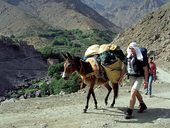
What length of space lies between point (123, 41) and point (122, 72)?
3568 cm

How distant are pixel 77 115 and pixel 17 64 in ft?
338

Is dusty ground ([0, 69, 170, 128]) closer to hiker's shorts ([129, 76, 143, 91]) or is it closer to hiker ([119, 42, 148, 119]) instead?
hiker ([119, 42, 148, 119])

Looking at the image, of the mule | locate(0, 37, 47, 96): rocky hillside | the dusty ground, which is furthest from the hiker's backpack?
locate(0, 37, 47, 96): rocky hillside

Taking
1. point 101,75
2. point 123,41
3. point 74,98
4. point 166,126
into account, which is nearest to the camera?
point 166,126

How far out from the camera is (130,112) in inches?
575

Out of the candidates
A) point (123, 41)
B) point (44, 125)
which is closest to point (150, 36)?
point (123, 41)

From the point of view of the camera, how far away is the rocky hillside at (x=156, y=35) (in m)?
36.1

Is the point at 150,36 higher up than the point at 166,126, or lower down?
higher up

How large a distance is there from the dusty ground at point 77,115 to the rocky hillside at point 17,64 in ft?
248

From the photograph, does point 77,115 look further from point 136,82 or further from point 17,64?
point 17,64

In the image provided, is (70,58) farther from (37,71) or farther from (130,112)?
(37,71)

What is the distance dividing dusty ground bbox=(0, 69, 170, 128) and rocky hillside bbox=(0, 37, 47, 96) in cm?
7555

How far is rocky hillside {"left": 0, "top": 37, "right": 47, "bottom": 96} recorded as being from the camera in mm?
103062

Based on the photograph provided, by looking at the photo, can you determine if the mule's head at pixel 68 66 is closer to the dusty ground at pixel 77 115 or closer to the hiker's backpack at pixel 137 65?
the dusty ground at pixel 77 115
